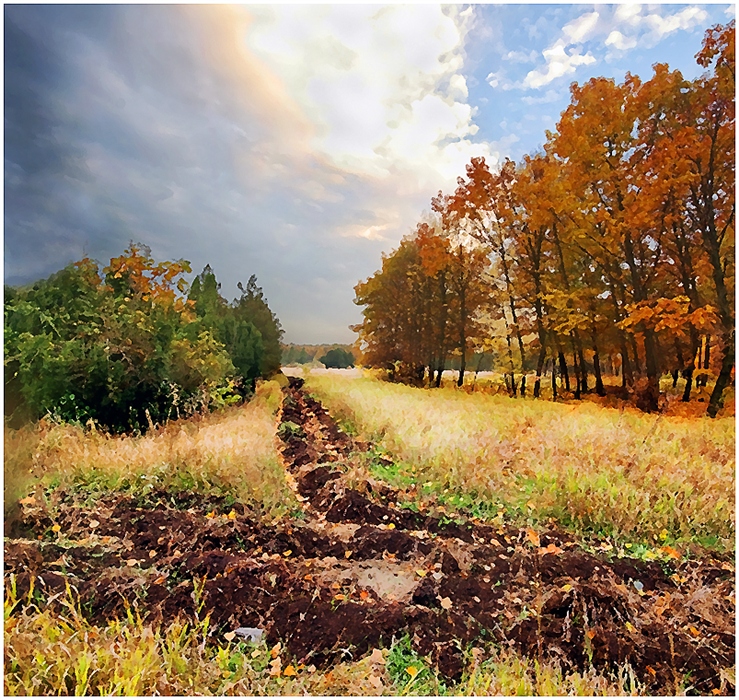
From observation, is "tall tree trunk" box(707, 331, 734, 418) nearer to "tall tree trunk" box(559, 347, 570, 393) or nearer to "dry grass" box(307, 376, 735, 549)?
"dry grass" box(307, 376, 735, 549)

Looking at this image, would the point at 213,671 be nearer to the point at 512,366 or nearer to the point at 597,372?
the point at 512,366

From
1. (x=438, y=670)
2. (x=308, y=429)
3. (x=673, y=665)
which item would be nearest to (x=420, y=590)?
(x=438, y=670)

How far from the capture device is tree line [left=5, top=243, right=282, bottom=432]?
7.21ft

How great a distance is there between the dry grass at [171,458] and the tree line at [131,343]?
0.25 ft

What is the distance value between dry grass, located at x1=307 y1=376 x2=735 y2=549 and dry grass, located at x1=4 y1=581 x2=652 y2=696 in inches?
27.3

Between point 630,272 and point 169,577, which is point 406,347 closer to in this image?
point 630,272

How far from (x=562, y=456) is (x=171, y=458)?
1799 millimetres

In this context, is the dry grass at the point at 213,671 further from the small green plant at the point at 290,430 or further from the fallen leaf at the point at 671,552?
the small green plant at the point at 290,430

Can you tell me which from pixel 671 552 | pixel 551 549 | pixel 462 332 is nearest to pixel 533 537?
pixel 551 549

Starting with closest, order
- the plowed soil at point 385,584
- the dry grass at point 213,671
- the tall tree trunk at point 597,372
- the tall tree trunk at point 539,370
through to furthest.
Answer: the dry grass at point 213,671 → the plowed soil at point 385,584 → the tall tree trunk at point 597,372 → the tall tree trunk at point 539,370

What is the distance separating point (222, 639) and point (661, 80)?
9.34ft

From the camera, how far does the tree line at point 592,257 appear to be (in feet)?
7.25

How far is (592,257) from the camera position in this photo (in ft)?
8.19

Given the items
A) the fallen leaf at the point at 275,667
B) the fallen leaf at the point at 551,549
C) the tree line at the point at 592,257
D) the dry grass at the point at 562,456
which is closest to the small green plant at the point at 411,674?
the fallen leaf at the point at 275,667
